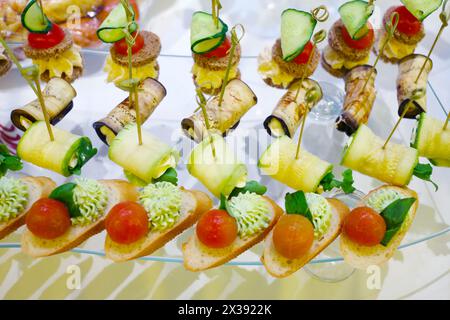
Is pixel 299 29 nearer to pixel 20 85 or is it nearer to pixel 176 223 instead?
pixel 176 223

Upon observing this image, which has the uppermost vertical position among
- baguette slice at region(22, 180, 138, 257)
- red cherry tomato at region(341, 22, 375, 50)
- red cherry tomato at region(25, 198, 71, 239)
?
red cherry tomato at region(341, 22, 375, 50)

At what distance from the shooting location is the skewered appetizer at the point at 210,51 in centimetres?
216

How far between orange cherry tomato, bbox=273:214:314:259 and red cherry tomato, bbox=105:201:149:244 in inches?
19.7

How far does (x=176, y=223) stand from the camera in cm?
183

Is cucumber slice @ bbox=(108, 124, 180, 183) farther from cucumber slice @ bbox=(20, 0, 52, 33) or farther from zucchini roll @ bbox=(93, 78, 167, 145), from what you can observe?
cucumber slice @ bbox=(20, 0, 52, 33)

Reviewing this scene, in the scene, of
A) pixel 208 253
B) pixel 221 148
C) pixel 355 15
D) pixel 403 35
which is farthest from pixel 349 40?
pixel 208 253

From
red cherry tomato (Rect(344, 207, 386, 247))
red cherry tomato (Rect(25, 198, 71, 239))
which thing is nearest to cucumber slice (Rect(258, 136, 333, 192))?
red cherry tomato (Rect(344, 207, 386, 247))

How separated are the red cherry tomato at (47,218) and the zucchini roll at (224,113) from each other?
0.70m

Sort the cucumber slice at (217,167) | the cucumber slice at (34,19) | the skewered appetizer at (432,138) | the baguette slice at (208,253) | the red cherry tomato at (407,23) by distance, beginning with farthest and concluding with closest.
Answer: the red cherry tomato at (407,23), the cucumber slice at (34,19), the skewered appetizer at (432,138), the cucumber slice at (217,167), the baguette slice at (208,253)

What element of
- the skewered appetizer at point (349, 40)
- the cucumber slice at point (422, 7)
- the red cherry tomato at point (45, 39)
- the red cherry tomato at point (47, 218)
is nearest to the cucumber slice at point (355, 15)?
the skewered appetizer at point (349, 40)

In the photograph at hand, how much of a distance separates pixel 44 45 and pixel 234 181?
47.5 inches

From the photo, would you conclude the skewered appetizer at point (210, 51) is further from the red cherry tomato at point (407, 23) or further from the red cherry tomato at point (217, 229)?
the red cherry tomato at point (407, 23)

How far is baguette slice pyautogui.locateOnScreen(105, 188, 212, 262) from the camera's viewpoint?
1.78m
